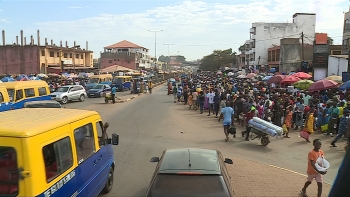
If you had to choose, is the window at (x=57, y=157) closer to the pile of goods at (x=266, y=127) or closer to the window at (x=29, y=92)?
the pile of goods at (x=266, y=127)

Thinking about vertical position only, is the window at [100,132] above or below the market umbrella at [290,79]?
below

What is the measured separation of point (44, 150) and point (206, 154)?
263 cm

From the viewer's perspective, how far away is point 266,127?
10656 millimetres

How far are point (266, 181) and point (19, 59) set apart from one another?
177 ft

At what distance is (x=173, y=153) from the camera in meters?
5.26

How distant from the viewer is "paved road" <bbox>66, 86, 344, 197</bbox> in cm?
794

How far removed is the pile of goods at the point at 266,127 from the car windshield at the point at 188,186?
22.0 feet

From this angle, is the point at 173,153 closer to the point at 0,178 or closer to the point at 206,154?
the point at 206,154

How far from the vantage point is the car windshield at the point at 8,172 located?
137 inches

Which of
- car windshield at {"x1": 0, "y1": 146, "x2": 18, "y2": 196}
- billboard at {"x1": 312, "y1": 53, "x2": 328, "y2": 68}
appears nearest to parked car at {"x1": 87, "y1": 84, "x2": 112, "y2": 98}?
billboard at {"x1": 312, "y1": 53, "x2": 328, "y2": 68}

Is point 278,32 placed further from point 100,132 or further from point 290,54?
point 100,132

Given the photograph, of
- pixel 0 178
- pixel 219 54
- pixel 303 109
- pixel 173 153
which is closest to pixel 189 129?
pixel 303 109

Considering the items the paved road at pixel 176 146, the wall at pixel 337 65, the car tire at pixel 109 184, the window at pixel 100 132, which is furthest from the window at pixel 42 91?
the wall at pixel 337 65

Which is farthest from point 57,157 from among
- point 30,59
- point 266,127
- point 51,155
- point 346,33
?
point 30,59
